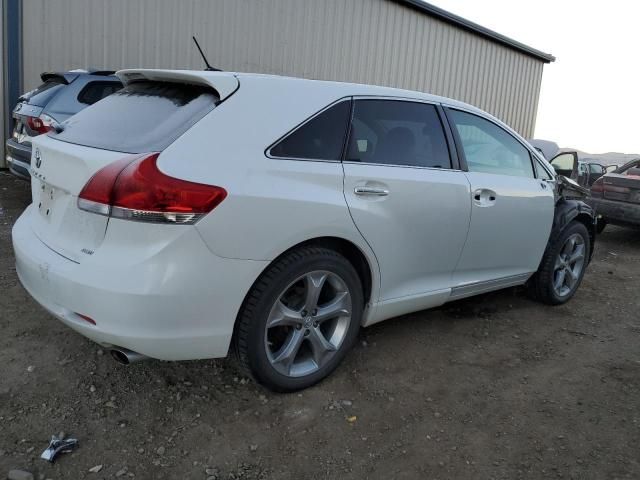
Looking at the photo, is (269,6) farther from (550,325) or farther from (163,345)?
(163,345)

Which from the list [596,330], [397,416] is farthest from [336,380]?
[596,330]

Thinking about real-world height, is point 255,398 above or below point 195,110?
below

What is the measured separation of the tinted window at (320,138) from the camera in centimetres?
273

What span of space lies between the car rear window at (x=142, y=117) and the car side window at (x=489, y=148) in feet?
5.78

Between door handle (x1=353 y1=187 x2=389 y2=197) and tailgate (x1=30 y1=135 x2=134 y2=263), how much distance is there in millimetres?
1158

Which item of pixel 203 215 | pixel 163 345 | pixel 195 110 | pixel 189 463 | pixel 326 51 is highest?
pixel 326 51

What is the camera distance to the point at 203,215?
7.74 ft

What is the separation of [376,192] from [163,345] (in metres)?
1.33

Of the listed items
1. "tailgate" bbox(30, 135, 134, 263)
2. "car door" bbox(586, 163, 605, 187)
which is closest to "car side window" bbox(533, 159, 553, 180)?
"tailgate" bbox(30, 135, 134, 263)

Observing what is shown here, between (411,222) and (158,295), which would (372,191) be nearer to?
(411,222)

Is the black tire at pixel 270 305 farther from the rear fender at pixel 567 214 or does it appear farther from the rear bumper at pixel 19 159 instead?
the rear bumper at pixel 19 159

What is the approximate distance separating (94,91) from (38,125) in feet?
2.71

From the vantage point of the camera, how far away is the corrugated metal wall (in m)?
9.05

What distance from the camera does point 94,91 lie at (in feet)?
22.0
